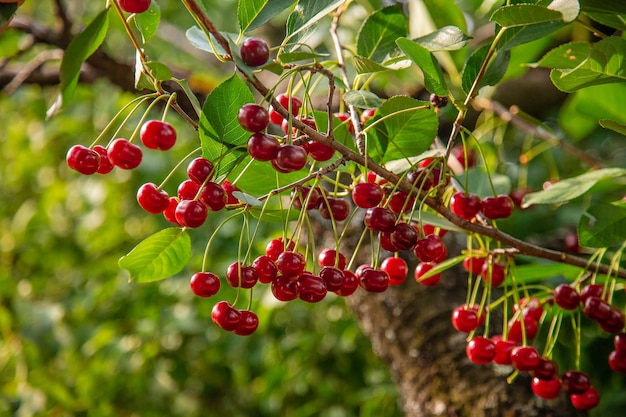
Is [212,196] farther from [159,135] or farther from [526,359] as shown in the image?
[526,359]

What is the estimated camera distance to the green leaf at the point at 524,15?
2.15 feet

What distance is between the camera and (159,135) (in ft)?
2.45

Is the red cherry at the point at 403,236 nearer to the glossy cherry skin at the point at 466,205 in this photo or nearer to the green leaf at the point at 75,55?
the glossy cherry skin at the point at 466,205

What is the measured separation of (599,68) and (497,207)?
228mm

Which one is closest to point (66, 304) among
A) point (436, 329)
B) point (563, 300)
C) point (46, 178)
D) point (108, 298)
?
point (108, 298)

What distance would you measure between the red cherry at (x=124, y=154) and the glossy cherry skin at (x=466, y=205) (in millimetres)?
423

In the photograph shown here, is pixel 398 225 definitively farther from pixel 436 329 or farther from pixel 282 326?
pixel 282 326

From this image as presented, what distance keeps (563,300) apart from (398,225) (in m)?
0.37

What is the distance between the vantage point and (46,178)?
3234 millimetres

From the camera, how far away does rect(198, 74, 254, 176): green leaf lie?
0.76 meters

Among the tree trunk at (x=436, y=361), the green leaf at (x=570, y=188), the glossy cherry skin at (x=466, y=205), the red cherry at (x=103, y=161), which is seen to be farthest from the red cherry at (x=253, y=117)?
the tree trunk at (x=436, y=361)

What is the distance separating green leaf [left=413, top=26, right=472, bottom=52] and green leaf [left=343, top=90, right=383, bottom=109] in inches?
4.4

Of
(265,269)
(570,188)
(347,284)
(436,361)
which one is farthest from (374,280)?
(436,361)

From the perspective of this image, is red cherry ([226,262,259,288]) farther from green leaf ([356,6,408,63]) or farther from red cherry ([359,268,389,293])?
green leaf ([356,6,408,63])
